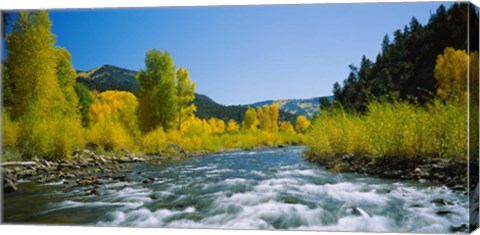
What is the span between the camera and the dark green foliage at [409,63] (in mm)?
5652

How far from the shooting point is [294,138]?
22.4ft

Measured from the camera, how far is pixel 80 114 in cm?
722

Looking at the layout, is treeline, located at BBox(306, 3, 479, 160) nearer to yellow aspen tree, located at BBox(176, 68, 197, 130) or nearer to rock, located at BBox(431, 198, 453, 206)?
rock, located at BBox(431, 198, 453, 206)

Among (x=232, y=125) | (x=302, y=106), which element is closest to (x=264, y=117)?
(x=232, y=125)

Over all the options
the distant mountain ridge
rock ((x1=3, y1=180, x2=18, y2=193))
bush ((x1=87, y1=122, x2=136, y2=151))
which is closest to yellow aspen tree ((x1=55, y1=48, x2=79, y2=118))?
the distant mountain ridge

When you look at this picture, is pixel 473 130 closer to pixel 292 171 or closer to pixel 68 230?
pixel 292 171

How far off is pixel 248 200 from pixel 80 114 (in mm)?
2516

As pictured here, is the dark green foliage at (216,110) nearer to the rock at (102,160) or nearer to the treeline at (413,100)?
the treeline at (413,100)

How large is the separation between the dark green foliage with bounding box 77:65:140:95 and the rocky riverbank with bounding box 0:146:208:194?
0.82 meters

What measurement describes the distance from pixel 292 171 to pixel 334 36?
158cm

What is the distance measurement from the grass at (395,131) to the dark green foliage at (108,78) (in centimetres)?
228

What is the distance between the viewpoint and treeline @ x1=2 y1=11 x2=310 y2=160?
23.3 feet

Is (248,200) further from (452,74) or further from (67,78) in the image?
(67,78)

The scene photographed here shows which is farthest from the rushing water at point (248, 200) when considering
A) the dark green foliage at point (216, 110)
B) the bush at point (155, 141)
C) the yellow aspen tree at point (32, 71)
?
the yellow aspen tree at point (32, 71)
